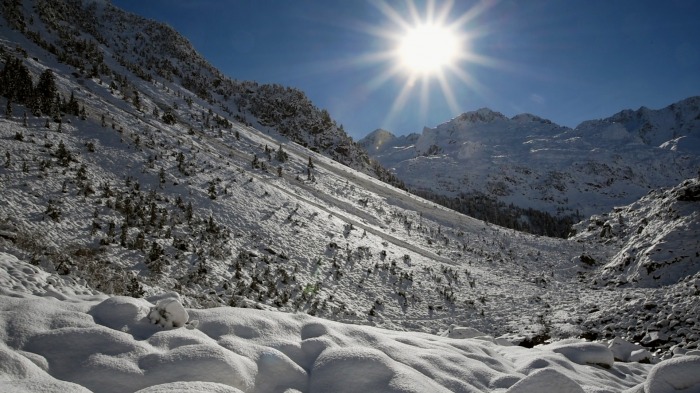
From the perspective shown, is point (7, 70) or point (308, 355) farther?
point (7, 70)

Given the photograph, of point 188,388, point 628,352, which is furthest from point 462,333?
point 188,388

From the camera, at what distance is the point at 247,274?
13727mm

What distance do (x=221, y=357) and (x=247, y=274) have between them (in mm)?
9243

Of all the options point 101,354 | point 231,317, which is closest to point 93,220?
point 231,317

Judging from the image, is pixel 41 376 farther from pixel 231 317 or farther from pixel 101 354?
pixel 231 317

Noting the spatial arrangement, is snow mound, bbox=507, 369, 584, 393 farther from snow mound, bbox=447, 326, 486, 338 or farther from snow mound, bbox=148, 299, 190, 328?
snow mound, bbox=447, 326, 486, 338

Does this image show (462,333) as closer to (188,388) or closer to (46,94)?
(188,388)

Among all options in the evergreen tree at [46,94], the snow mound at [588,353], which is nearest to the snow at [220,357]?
the snow mound at [588,353]

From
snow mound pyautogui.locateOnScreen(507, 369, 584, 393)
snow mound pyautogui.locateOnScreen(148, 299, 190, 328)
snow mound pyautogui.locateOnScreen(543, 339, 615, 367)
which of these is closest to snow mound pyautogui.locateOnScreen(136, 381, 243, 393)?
snow mound pyautogui.locateOnScreen(148, 299, 190, 328)

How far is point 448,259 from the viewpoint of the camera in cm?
2367

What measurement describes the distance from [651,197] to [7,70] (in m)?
44.6

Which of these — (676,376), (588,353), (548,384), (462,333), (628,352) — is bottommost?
(462,333)

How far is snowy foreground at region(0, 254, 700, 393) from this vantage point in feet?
14.1

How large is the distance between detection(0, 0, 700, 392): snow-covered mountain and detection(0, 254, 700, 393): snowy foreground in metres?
0.03
